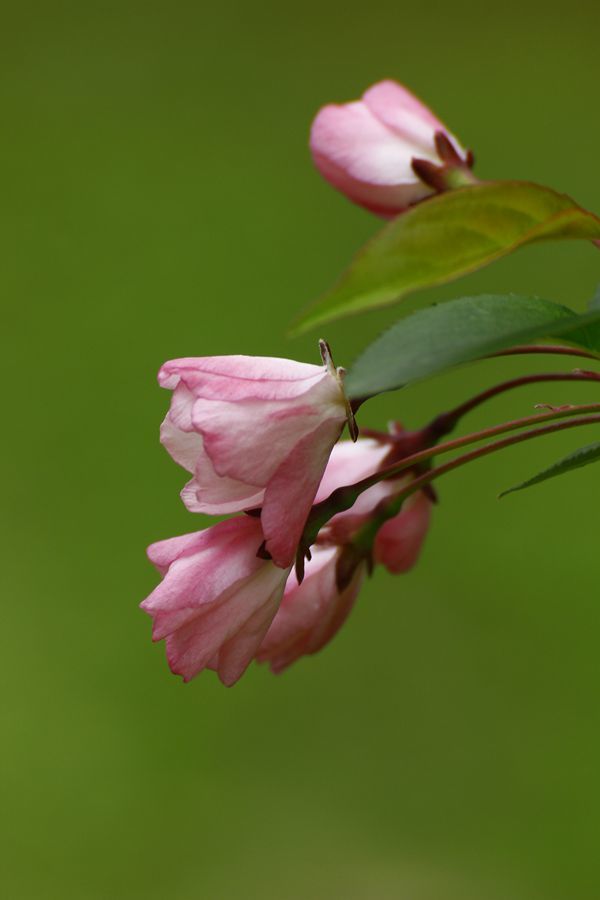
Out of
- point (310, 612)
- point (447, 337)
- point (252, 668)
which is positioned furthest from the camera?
point (252, 668)

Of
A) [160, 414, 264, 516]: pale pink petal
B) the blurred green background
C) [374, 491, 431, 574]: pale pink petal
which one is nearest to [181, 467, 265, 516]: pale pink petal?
[160, 414, 264, 516]: pale pink petal

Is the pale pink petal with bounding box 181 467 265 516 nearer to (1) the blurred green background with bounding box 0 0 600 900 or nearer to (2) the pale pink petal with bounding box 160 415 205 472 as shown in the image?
(2) the pale pink petal with bounding box 160 415 205 472

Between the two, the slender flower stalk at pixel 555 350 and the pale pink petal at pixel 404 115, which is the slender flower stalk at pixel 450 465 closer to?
the slender flower stalk at pixel 555 350

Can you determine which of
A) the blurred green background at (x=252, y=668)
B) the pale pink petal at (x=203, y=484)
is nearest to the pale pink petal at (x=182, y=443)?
the pale pink petal at (x=203, y=484)

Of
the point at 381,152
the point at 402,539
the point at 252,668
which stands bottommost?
the point at 252,668

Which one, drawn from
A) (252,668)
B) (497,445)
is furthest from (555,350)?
(252,668)

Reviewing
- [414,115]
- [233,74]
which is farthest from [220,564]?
[233,74]

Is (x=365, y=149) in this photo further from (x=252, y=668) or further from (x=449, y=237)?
(x=252, y=668)
